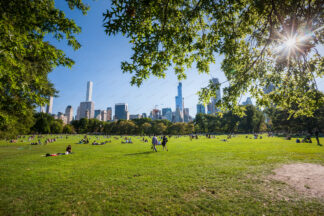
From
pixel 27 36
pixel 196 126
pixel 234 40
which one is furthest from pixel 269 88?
pixel 196 126

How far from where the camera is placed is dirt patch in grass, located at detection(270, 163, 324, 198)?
5386 millimetres

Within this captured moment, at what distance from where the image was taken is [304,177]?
669 cm

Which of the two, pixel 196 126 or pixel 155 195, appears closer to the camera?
pixel 155 195

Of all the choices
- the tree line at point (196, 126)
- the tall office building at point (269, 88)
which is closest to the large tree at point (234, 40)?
the tall office building at point (269, 88)

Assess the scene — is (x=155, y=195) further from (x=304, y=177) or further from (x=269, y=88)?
(x=269, y=88)

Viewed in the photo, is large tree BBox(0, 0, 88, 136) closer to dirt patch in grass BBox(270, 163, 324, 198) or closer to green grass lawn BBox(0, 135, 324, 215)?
green grass lawn BBox(0, 135, 324, 215)

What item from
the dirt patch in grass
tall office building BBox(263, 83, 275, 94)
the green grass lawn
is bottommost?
the green grass lawn

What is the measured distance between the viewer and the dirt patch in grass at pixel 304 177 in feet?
17.7

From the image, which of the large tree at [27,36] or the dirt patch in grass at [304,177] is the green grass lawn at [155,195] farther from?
the large tree at [27,36]


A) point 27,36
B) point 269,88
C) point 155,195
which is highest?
point 27,36

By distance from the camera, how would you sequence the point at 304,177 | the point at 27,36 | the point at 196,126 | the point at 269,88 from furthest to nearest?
1. the point at 196,126
2. the point at 269,88
3. the point at 304,177
4. the point at 27,36

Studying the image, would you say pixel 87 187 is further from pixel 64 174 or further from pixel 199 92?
pixel 199 92

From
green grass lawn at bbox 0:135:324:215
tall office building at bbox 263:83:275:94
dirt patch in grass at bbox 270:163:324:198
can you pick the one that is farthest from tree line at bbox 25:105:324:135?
green grass lawn at bbox 0:135:324:215

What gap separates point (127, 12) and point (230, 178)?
Result: 810cm
